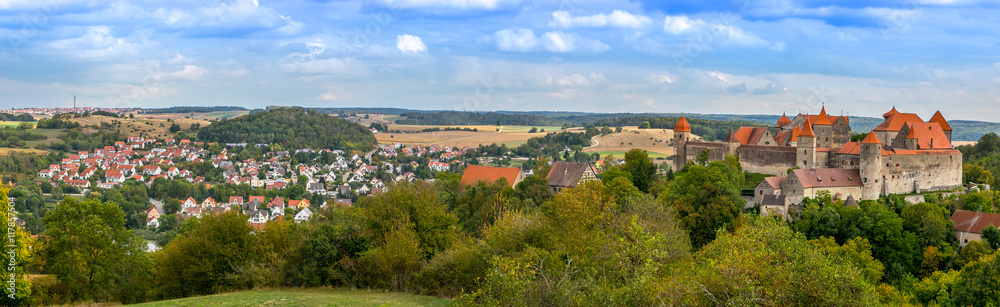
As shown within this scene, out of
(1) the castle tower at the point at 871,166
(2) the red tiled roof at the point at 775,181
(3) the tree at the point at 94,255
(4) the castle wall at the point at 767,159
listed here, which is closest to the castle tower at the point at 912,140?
(1) the castle tower at the point at 871,166

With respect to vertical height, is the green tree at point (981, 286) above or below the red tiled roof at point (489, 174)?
below

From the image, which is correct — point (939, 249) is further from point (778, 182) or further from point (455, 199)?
point (455, 199)

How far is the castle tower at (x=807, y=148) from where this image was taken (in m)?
52.7

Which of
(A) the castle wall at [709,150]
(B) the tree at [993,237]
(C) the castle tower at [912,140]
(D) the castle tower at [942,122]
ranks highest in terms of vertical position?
(D) the castle tower at [942,122]

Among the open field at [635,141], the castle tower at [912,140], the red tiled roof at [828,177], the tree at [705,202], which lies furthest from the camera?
the open field at [635,141]

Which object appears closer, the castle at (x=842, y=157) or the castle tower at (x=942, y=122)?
the castle at (x=842, y=157)

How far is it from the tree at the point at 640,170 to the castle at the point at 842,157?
5.46 metres

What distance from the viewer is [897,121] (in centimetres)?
5509

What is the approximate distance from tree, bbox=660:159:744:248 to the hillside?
139m

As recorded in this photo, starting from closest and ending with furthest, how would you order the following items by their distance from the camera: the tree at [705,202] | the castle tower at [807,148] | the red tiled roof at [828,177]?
1. the tree at [705,202]
2. the red tiled roof at [828,177]
3. the castle tower at [807,148]

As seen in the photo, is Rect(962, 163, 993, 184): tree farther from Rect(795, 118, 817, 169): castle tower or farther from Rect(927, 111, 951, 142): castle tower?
Rect(795, 118, 817, 169): castle tower

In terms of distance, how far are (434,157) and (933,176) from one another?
122m

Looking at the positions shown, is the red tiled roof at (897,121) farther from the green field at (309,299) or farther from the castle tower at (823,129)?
the green field at (309,299)

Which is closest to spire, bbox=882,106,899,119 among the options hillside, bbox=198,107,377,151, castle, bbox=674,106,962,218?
castle, bbox=674,106,962,218
